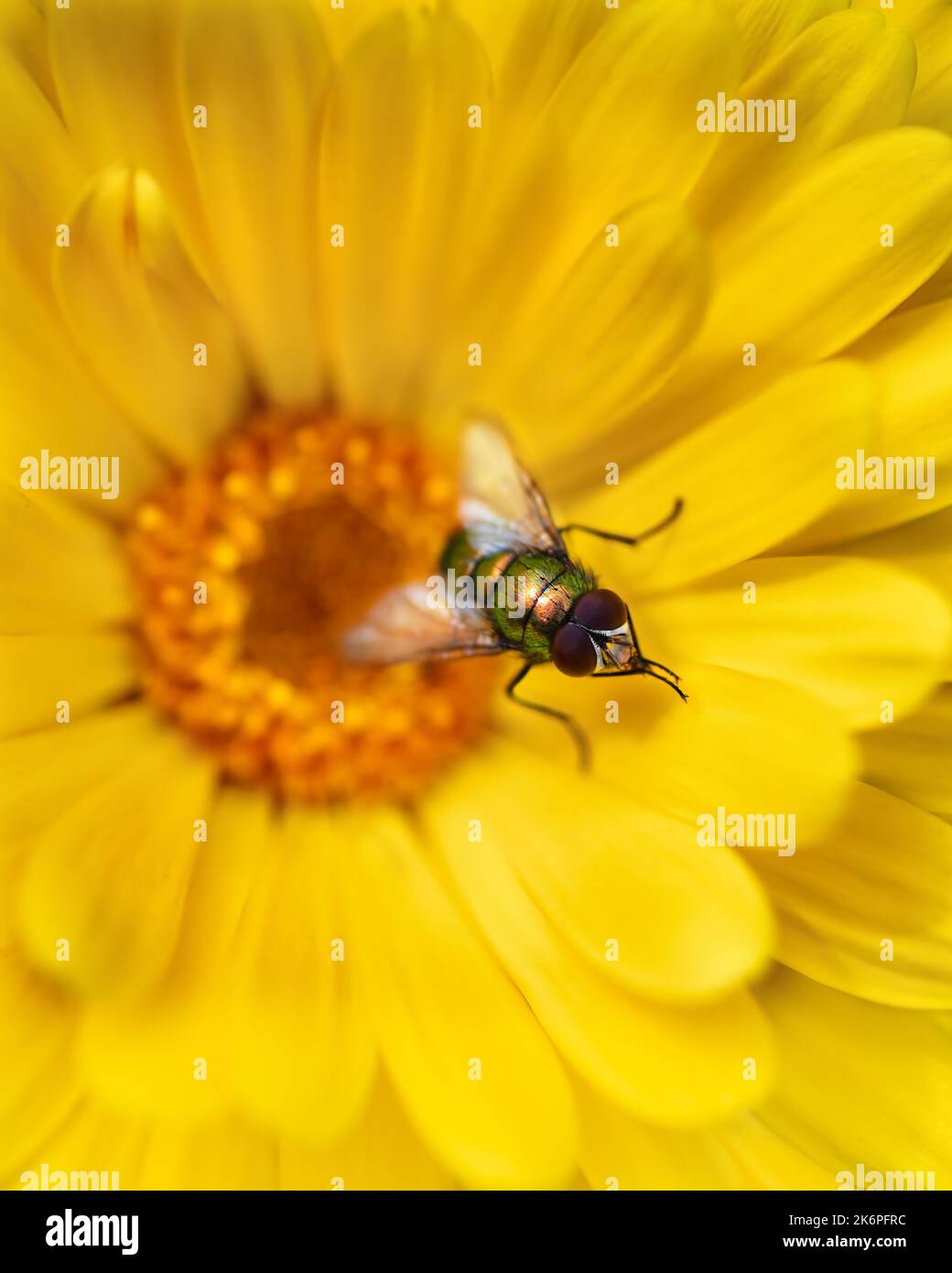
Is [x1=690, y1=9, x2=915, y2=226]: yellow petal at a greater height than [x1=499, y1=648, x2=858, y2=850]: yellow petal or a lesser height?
greater

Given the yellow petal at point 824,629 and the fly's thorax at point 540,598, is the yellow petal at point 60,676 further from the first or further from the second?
the yellow petal at point 824,629

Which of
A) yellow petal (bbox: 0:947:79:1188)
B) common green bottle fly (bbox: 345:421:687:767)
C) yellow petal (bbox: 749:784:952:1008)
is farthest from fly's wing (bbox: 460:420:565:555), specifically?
yellow petal (bbox: 0:947:79:1188)

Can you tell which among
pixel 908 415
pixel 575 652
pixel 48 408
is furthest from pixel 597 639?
pixel 48 408

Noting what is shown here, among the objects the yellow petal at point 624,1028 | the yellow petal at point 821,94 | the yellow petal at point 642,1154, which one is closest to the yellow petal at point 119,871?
the yellow petal at point 624,1028

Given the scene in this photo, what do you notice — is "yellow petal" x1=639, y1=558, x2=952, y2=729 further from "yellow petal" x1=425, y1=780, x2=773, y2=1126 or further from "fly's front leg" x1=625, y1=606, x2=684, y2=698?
"yellow petal" x1=425, y1=780, x2=773, y2=1126

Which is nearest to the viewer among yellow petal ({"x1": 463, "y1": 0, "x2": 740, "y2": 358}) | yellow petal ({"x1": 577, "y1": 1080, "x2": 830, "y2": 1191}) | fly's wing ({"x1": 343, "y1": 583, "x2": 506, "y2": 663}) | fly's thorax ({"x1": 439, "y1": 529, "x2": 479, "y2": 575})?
yellow petal ({"x1": 463, "y1": 0, "x2": 740, "y2": 358})

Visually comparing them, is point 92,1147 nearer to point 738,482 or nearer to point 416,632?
point 416,632
